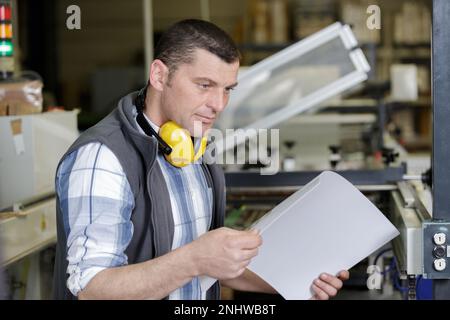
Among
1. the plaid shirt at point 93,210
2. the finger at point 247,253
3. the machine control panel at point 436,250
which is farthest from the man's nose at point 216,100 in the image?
the machine control panel at point 436,250

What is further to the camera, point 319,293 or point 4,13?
point 4,13

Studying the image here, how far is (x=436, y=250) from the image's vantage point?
1.82 meters

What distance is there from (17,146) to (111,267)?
49.9 inches

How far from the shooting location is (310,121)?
15.9ft

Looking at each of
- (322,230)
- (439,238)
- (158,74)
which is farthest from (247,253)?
(439,238)

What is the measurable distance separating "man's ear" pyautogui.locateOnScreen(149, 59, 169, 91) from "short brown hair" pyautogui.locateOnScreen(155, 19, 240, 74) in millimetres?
11

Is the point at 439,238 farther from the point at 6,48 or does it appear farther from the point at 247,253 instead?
the point at 6,48

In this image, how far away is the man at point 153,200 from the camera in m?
1.47

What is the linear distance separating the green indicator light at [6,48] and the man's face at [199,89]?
46.6 inches

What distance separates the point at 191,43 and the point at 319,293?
2.16ft

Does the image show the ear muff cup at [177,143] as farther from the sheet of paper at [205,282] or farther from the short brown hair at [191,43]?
the sheet of paper at [205,282]

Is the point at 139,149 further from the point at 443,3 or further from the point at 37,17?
the point at 37,17

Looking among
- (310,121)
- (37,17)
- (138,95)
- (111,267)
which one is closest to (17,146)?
(138,95)

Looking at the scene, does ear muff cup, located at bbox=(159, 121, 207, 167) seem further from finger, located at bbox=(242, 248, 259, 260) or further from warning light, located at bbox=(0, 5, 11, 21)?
warning light, located at bbox=(0, 5, 11, 21)
